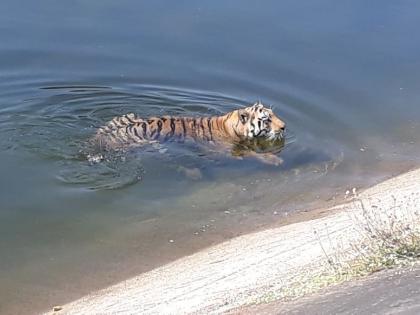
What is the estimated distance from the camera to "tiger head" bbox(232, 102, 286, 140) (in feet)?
34.7

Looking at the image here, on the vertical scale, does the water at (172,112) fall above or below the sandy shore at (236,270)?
above

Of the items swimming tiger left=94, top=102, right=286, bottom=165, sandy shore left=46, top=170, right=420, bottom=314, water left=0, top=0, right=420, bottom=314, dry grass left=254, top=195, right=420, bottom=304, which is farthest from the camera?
swimming tiger left=94, top=102, right=286, bottom=165

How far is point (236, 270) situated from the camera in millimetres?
7059

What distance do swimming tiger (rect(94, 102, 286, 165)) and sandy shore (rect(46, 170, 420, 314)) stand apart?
2.34 metres

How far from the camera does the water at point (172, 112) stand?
824cm

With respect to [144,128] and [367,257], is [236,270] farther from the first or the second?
[144,128]

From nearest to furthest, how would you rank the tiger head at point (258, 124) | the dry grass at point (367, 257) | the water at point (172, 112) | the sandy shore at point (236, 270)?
the dry grass at point (367, 257) < the sandy shore at point (236, 270) < the water at point (172, 112) < the tiger head at point (258, 124)

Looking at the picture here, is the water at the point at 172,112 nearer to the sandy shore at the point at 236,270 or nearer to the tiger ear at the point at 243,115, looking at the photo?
the sandy shore at the point at 236,270

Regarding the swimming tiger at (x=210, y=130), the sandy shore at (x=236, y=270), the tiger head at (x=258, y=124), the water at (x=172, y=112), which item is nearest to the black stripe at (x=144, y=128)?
the swimming tiger at (x=210, y=130)

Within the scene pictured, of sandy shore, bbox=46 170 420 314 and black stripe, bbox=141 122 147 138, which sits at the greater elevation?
black stripe, bbox=141 122 147 138

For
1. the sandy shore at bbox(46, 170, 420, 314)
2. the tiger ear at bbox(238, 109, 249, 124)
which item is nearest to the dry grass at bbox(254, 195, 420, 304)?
the sandy shore at bbox(46, 170, 420, 314)

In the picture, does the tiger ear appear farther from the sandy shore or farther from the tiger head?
the sandy shore

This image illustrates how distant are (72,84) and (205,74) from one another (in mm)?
1953

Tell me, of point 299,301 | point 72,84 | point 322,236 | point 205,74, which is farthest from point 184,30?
point 299,301
